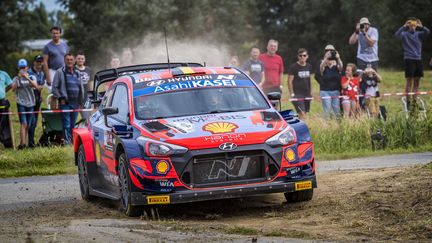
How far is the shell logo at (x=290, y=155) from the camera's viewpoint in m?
11.6

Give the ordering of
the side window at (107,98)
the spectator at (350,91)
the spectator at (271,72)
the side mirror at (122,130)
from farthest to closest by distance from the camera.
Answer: the spectator at (271,72), the spectator at (350,91), the side window at (107,98), the side mirror at (122,130)

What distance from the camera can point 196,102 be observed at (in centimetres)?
1262

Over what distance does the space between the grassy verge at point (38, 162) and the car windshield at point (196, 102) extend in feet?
20.5

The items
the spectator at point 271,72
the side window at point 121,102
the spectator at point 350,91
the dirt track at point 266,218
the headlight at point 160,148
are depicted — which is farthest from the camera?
the spectator at point 271,72

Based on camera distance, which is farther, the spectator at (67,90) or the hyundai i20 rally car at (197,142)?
the spectator at (67,90)

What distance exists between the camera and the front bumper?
444 inches

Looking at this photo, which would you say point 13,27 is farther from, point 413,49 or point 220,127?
point 220,127

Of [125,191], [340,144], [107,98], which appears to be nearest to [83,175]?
[107,98]

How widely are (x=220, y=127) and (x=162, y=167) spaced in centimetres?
87

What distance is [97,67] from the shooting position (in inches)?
2121

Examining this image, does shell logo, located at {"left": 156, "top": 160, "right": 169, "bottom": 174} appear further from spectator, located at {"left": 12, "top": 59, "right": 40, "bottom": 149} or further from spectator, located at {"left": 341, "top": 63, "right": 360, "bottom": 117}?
spectator, located at {"left": 341, "top": 63, "right": 360, "bottom": 117}

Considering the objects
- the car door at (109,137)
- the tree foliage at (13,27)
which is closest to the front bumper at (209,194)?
the car door at (109,137)

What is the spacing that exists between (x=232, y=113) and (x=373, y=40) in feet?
38.5

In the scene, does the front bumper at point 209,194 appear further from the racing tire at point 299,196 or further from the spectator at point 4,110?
the spectator at point 4,110
